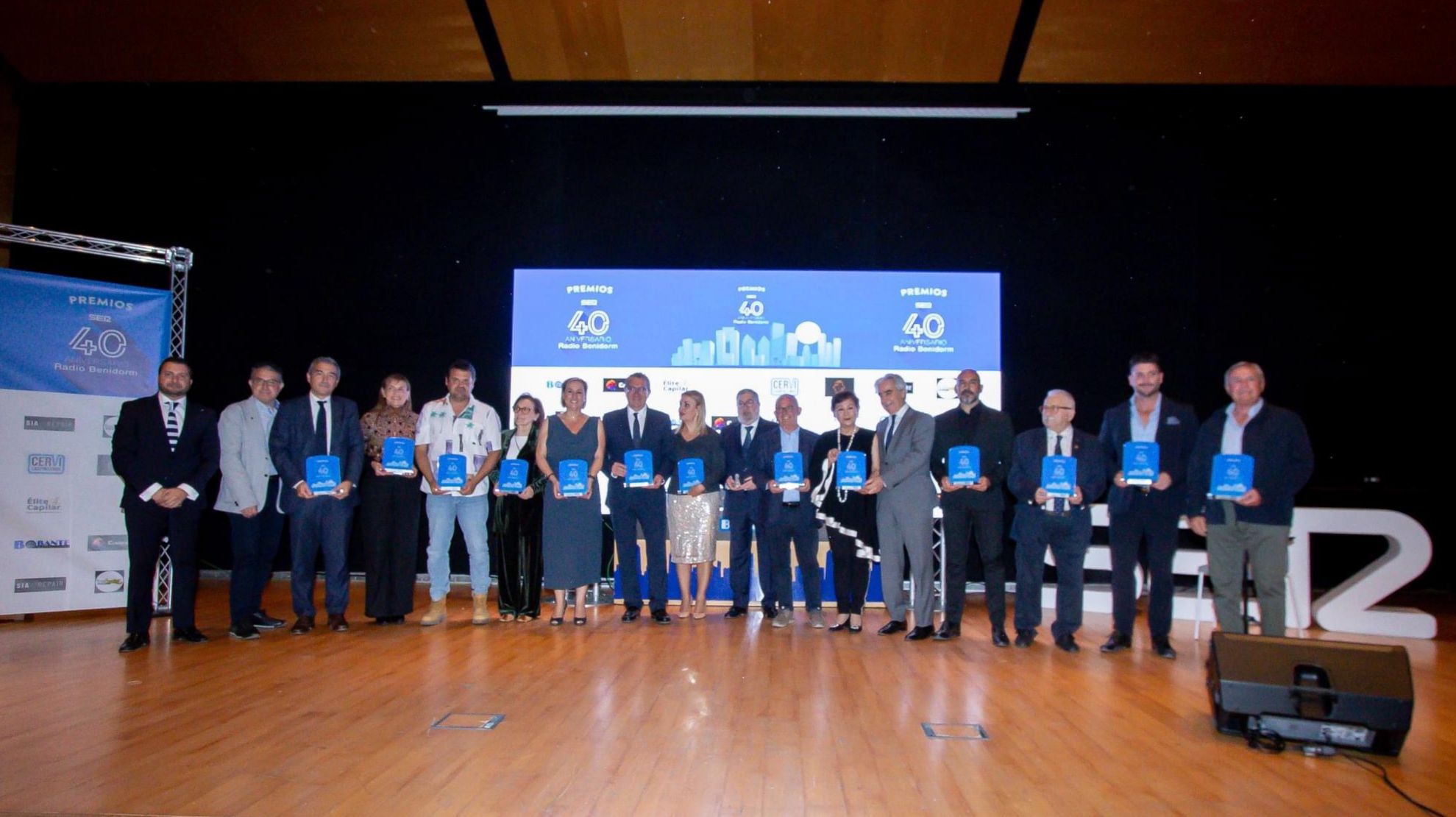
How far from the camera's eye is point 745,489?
5730 mm

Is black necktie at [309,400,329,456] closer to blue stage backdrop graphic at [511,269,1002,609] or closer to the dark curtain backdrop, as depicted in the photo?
blue stage backdrop graphic at [511,269,1002,609]

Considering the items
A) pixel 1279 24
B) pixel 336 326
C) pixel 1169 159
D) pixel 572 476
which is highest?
pixel 1279 24

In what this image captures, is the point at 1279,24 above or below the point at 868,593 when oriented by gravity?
above

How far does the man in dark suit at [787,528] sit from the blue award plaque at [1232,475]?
2.14 m

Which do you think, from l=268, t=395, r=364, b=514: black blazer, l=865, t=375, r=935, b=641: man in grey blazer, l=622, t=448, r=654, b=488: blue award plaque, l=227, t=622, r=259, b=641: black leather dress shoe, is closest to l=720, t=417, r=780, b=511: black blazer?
l=622, t=448, r=654, b=488: blue award plaque

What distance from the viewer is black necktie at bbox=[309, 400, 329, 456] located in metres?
5.13

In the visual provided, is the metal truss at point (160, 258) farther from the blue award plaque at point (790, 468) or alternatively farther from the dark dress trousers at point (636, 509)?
the blue award plaque at point (790, 468)

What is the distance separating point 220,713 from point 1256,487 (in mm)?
4387

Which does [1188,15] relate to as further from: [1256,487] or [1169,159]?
[1256,487]

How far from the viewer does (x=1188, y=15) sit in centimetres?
673

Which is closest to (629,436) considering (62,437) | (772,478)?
(772,478)

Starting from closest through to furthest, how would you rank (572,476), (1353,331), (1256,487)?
(1256,487) → (572,476) → (1353,331)

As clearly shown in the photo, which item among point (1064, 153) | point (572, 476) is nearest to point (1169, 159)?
point (1064, 153)

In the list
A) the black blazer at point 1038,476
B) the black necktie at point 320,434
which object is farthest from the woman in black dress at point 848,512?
the black necktie at point 320,434
